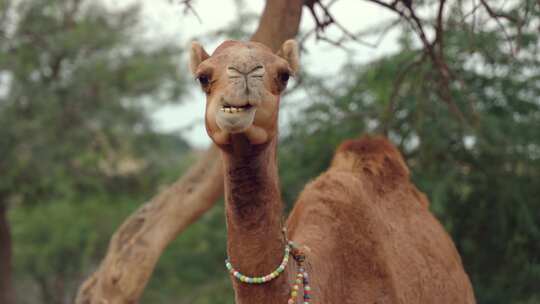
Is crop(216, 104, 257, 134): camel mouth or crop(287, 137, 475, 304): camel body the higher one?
crop(216, 104, 257, 134): camel mouth

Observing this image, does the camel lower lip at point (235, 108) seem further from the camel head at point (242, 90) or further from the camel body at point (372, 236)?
the camel body at point (372, 236)

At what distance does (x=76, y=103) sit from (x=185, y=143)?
4.98m

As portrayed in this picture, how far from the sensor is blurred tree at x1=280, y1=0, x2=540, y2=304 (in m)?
9.86

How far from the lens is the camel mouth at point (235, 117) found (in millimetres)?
3133

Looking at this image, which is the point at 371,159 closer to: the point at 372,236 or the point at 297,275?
the point at 372,236

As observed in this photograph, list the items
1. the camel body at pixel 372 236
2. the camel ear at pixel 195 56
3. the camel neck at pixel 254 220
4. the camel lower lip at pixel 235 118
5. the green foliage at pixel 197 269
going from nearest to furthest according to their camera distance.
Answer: the camel lower lip at pixel 235 118
the camel neck at pixel 254 220
the camel ear at pixel 195 56
the camel body at pixel 372 236
the green foliage at pixel 197 269

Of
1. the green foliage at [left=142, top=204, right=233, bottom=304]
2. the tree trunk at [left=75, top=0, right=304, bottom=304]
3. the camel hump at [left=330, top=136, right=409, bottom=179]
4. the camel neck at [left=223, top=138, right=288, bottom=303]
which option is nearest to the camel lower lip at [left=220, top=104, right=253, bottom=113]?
the camel neck at [left=223, top=138, right=288, bottom=303]

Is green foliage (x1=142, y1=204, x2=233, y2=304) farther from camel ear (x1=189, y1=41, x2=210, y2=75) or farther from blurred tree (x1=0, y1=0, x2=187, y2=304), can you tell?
camel ear (x1=189, y1=41, x2=210, y2=75)

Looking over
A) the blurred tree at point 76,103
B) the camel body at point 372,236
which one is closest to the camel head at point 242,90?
the camel body at point 372,236

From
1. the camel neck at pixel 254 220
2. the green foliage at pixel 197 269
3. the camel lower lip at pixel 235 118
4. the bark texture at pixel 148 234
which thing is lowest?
the green foliage at pixel 197 269

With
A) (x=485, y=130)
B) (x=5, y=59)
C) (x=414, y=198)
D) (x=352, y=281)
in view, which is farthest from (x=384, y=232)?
(x=5, y=59)

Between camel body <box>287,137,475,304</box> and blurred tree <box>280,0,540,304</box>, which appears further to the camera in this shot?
blurred tree <box>280,0,540,304</box>

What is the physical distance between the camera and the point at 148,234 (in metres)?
Result: 5.66

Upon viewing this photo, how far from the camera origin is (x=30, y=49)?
13.2m
